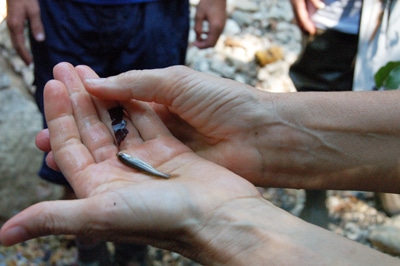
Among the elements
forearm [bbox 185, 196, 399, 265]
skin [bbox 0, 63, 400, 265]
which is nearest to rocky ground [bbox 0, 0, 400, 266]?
skin [bbox 0, 63, 400, 265]

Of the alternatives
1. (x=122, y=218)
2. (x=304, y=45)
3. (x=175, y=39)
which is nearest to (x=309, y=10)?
(x=304, y=45)

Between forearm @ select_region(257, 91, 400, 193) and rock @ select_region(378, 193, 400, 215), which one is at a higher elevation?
forearm @ select_region(257, 91, 400, 193)

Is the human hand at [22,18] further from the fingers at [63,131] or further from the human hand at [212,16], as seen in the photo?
the human hand at [212,16]

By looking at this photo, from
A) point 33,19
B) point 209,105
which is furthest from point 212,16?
point 33,19

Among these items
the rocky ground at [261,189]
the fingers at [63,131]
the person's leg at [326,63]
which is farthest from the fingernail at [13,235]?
the person's leg at [326,63]

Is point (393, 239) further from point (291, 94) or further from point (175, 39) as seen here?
point (175, 39)

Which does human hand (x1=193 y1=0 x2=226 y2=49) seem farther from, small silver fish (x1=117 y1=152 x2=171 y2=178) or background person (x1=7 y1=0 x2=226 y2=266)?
small silver fish (x1=117 y1=152 x2=171 y2=178)

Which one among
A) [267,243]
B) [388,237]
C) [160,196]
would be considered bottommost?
[388,237]

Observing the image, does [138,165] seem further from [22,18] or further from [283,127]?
[22,18]
